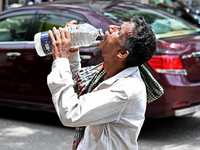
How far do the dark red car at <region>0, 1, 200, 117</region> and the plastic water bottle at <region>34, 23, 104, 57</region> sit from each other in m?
1.73

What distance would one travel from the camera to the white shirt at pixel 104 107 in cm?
175

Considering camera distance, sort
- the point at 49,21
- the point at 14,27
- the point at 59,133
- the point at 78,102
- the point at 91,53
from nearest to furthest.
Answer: the point at 78,102
the point at 91,53
the point at 59,133
the point at 49,21
the point at 14,27

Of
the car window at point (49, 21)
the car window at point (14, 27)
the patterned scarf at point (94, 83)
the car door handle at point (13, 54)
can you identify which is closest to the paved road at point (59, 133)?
the car door handle at point (13, 54)

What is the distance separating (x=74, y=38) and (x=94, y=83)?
1.20 ft

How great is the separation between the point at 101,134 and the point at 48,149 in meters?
2.41

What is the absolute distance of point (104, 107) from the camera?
178 cm

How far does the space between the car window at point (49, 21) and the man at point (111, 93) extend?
9.66ft

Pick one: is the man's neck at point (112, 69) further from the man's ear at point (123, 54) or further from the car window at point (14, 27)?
the car window at point (14, 27)

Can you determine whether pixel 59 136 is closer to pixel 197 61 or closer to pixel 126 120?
pixel 197 61

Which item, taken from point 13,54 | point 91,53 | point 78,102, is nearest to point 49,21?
point 13,54

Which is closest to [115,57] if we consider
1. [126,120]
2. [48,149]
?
[126,120]

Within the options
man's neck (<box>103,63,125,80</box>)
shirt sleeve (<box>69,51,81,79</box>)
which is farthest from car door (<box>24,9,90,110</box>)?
man's neck (<box>103,63,125,80</box>)

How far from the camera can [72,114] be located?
1745 millimetres

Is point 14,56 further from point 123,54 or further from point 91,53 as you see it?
point 123,54
